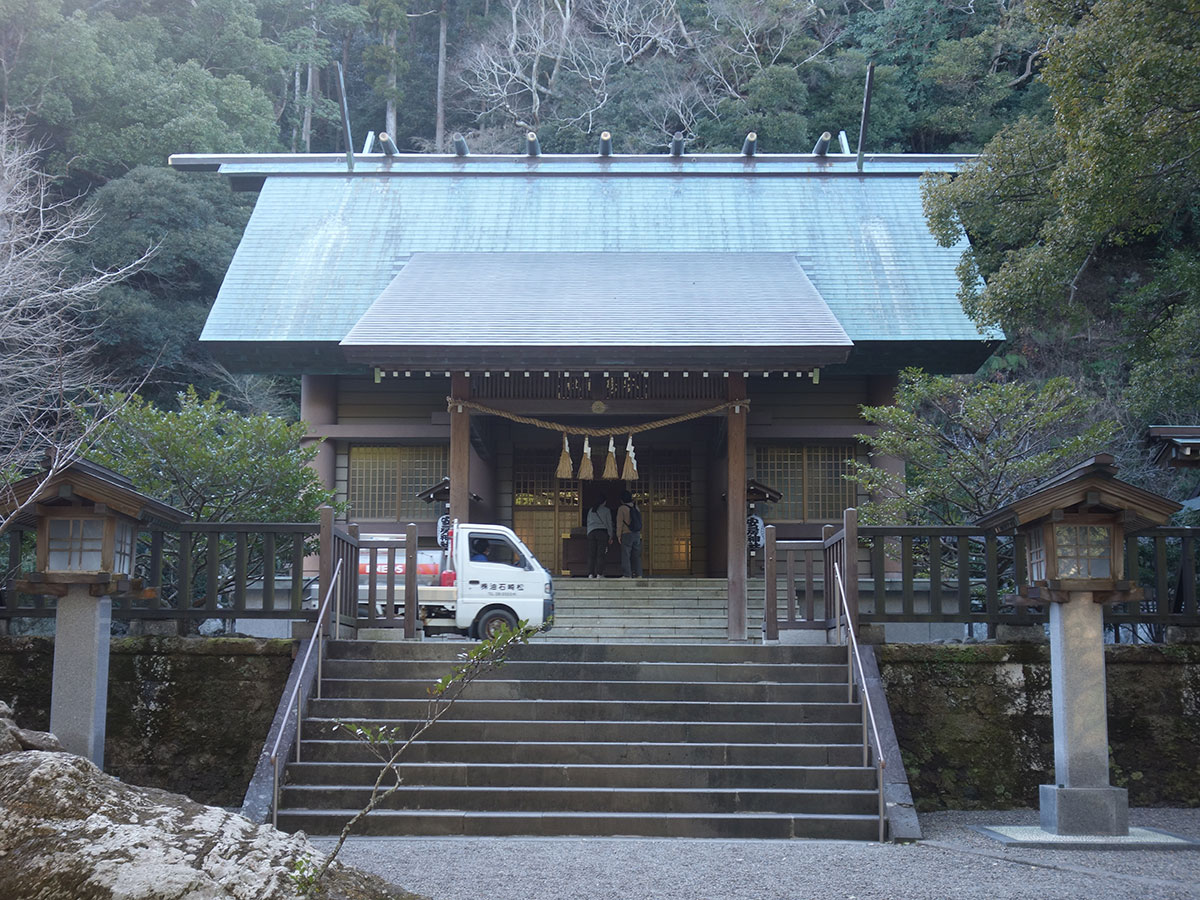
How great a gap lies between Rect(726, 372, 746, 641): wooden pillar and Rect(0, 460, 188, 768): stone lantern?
6454mm

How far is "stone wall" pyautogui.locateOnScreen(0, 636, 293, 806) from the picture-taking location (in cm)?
916

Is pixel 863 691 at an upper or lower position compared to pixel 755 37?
lower

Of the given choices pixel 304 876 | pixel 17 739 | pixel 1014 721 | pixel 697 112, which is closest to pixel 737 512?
pixel 1014 721

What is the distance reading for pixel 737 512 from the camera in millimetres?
12734

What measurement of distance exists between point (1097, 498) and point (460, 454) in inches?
288

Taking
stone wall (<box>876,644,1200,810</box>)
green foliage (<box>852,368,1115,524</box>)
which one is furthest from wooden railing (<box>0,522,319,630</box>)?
green foliage (<box>852,368,1115,524</box>)

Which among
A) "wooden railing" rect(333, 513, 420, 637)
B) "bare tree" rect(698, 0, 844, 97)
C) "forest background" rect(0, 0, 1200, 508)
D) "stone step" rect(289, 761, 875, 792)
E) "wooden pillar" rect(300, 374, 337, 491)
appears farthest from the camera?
"bare tree" rect(698, 0, 844, 97)

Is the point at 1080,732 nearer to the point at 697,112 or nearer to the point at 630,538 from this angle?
the point at 630,538

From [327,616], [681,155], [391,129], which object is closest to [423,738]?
[327,616]

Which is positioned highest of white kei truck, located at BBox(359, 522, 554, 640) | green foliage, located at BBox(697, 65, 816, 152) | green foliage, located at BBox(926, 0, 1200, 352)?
green foliage, located at BBox(697, 65, 816, 152)

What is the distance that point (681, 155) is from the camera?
19859mm

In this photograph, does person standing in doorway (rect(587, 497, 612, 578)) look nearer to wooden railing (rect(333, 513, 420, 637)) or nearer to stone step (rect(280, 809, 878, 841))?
wooden railing (rect(333, 513, 420, 637))

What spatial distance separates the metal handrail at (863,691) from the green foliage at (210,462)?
593 centimetres

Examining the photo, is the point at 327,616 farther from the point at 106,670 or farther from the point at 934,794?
the point at 934,794
